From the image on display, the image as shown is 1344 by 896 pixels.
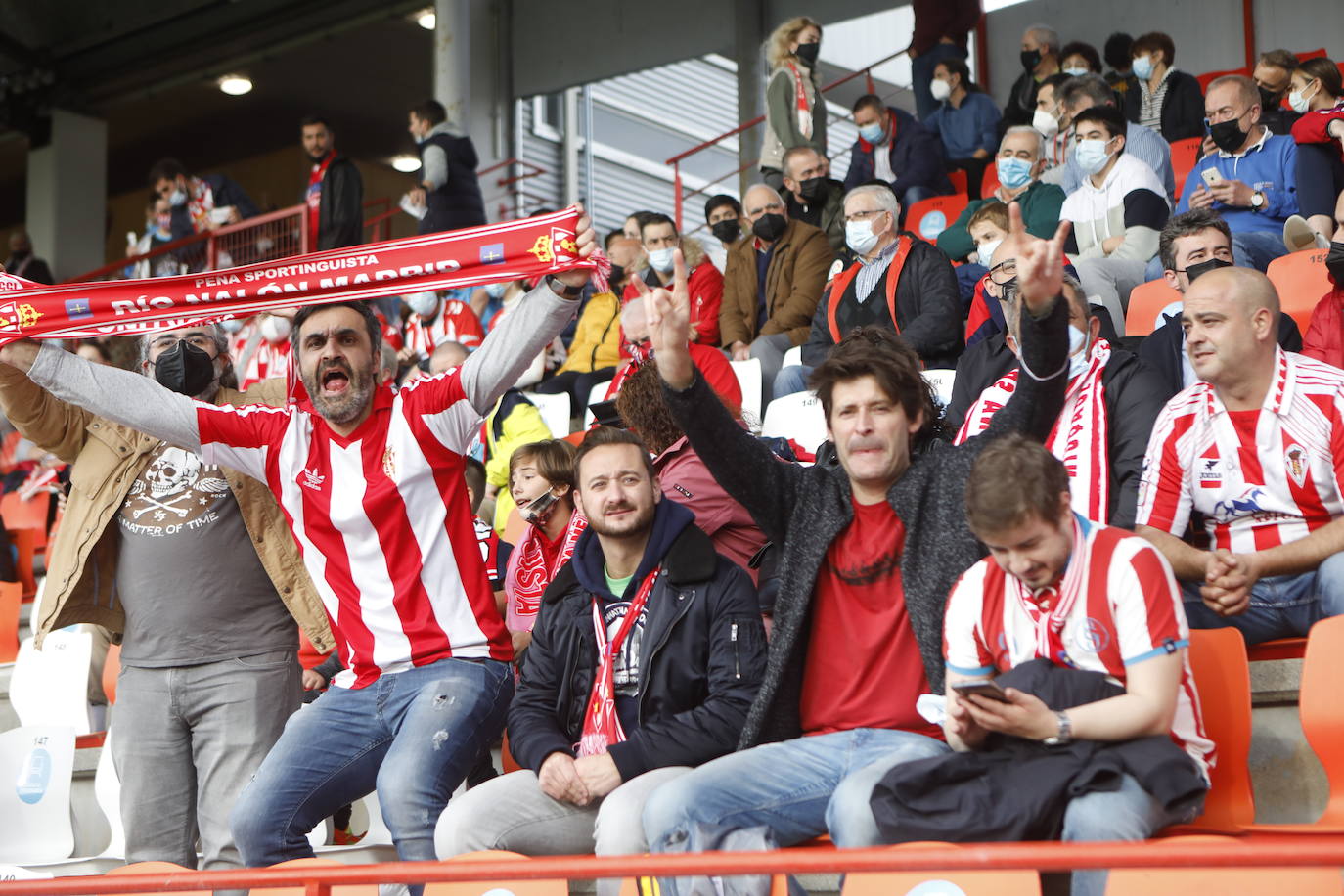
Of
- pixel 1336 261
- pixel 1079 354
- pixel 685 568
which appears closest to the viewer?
pixel 685 568

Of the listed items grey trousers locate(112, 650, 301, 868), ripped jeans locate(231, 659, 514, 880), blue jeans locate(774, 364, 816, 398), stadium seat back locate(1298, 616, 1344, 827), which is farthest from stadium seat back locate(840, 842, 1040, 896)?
blue jeans locate(774, 364, 816, 398)

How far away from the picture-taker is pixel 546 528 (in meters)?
4.31

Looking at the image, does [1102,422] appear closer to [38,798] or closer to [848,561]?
[848,561]

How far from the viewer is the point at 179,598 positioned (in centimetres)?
352

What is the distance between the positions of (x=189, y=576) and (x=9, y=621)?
3.49 metres

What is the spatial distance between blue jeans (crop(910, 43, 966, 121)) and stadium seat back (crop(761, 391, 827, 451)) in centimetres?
424

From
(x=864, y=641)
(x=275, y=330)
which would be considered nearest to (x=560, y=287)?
(x=864, y=641)

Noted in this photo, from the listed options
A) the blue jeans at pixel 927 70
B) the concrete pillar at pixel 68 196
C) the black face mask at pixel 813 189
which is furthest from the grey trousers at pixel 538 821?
the concrete pillar at pixel 68 196

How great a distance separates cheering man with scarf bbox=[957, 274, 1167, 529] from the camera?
3.53m

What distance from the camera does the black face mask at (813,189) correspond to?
7660 mm

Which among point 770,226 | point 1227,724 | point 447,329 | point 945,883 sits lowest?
point 945,883

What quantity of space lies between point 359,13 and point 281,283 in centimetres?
987

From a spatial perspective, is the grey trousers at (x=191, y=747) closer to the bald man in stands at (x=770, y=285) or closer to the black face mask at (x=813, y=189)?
the bald man in stands at (x=770, y=285)

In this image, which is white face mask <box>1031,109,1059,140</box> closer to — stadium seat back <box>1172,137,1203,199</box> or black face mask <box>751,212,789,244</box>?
stadium seat back <box>1172,137,1203,199</box>
